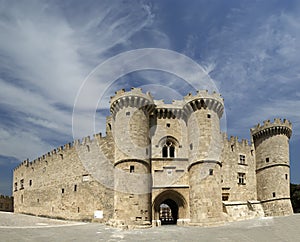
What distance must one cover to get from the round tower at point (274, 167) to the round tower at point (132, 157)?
1156cm

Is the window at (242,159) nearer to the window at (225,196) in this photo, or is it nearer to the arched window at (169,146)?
the window at (225,196)

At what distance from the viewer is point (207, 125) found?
22422mm

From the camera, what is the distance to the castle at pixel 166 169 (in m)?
21.1

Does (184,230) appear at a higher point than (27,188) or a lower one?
lower

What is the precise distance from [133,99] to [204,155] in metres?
6.27

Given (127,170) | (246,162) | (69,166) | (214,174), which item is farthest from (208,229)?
(69,166)

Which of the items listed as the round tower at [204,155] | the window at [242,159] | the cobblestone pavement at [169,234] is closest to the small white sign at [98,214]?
the cobblestone pavement at [169,234]

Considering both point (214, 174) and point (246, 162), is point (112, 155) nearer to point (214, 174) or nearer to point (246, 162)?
point (214, 174)

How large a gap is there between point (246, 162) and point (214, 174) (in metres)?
7.96

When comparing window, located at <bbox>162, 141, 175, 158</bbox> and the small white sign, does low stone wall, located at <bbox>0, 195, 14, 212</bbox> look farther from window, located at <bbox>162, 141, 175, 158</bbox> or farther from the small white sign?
window, located at <bbox>162, 141, 175, 158</bbox>

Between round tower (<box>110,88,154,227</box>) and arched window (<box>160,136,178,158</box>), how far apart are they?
1.61 metres

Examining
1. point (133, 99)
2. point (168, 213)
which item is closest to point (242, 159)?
point (168, 213)

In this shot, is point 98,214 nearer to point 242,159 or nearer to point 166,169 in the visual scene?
point 166,169

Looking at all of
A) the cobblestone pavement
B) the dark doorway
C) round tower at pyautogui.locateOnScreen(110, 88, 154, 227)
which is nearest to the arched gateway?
the dark doorway
